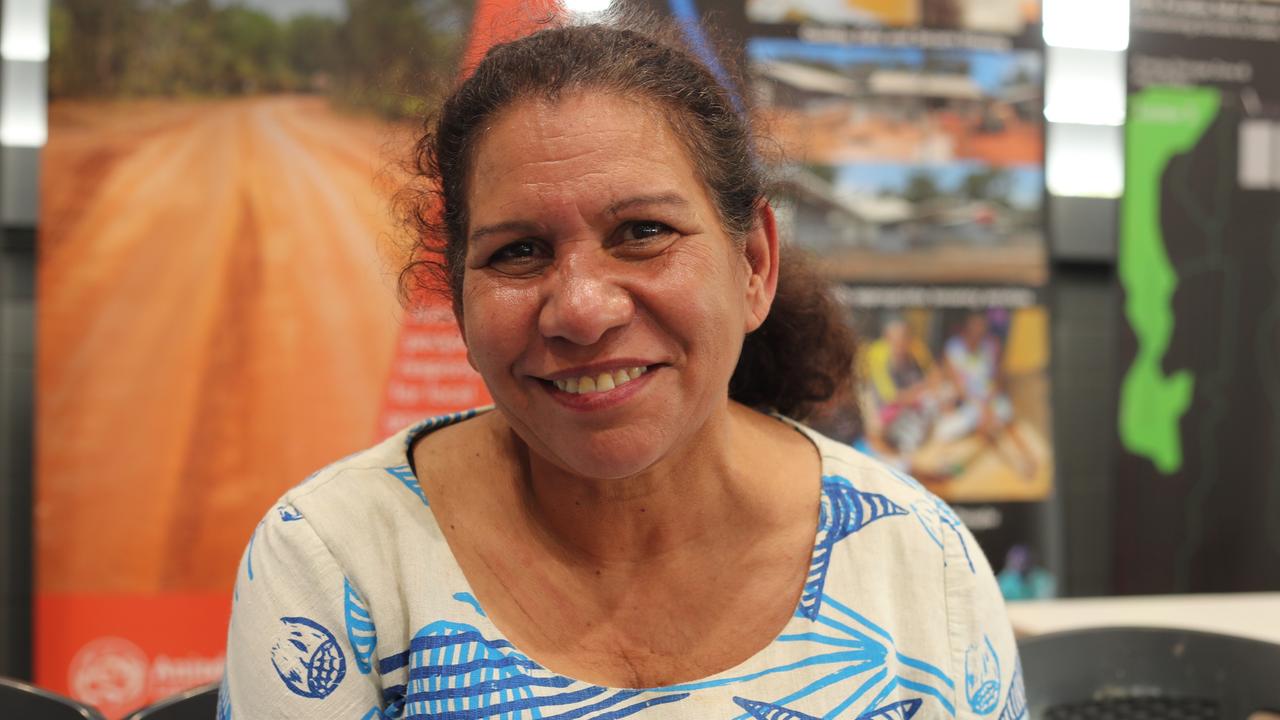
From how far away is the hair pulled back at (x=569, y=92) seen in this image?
3.61 ft

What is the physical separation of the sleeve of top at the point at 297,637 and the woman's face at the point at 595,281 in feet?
0.92

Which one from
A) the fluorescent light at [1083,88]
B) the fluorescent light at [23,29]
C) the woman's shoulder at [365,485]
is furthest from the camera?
the fluorescent light at [1083,88]

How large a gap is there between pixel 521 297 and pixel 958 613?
66 centimetres

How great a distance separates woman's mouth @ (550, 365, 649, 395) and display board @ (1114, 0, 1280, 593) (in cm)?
263

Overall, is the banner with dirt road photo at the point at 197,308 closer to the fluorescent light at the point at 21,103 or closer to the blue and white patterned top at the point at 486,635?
the fluorescent light at the point at 21,103

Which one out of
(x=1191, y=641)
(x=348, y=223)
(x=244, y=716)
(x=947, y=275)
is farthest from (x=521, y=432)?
(x=947, y=275)

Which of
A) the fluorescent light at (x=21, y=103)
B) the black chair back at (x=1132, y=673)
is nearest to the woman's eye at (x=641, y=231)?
the black chair back at (x=1132, y=673)

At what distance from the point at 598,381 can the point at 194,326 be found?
2.03 meters

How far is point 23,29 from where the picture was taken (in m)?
2.81

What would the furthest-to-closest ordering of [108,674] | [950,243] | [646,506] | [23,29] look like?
1. [950,243]
2. [23,29]
3. [108,674]
4. [646,506]

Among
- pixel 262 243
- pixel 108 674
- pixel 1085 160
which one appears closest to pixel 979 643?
pixel 262 243

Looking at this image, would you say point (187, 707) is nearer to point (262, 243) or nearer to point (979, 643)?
point (979, 643)

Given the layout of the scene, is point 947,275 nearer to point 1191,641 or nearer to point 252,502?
point 1191,641

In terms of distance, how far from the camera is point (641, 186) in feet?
3.47
